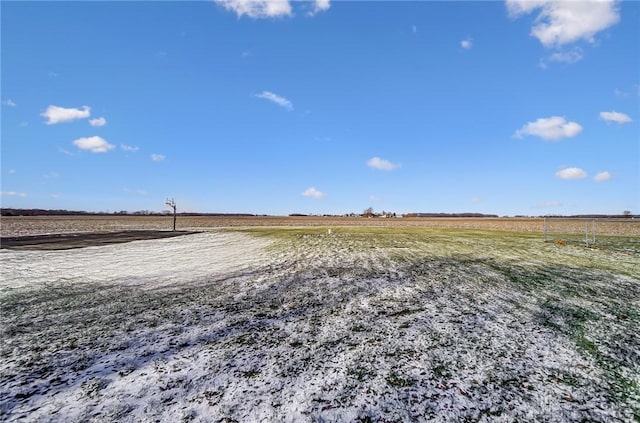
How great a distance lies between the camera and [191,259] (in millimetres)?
15992

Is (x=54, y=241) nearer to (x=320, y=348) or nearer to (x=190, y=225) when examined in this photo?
(x=320, y=348)

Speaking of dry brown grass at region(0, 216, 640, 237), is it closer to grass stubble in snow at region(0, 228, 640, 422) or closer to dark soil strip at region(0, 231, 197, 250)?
dark soil strip at region(0, 231, 197, 250)

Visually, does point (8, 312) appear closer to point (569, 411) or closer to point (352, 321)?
point (352, 321)

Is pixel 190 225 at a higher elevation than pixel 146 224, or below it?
below

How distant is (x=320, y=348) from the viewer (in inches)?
221

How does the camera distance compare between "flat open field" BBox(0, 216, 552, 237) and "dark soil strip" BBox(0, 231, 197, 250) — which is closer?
"dark soil strip" BBox(0, 231, 197, 250)

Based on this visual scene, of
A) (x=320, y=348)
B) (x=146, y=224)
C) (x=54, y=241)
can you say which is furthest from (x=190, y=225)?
(x=320, y=348)

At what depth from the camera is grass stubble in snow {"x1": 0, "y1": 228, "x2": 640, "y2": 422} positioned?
157 inches

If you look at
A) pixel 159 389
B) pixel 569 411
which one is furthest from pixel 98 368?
pixel 569 411

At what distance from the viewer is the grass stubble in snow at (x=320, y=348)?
4000mm

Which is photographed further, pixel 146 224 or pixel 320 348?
pixel 146 224

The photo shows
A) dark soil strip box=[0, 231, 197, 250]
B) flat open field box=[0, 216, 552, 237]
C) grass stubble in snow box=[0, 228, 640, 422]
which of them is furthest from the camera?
flat open field box=[0, 216, 552, 237]

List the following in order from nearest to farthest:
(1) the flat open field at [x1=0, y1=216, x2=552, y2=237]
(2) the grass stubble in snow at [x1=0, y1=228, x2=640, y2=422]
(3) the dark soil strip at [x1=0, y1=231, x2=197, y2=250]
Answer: (2) the grass stubble in snow at [x1=0, y1=228, x2=640, y2=422] → (3) the dark soil strip at [x1=0, y1=231, x2=197, y2=250] → (1) the flat open field at [x1=0, y1=216, x2=552, y2=237]

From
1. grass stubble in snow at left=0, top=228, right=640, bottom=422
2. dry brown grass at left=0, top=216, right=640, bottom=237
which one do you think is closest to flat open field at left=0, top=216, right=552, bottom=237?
dry brown grass at left=0, top=216, right=640, bottom=237
